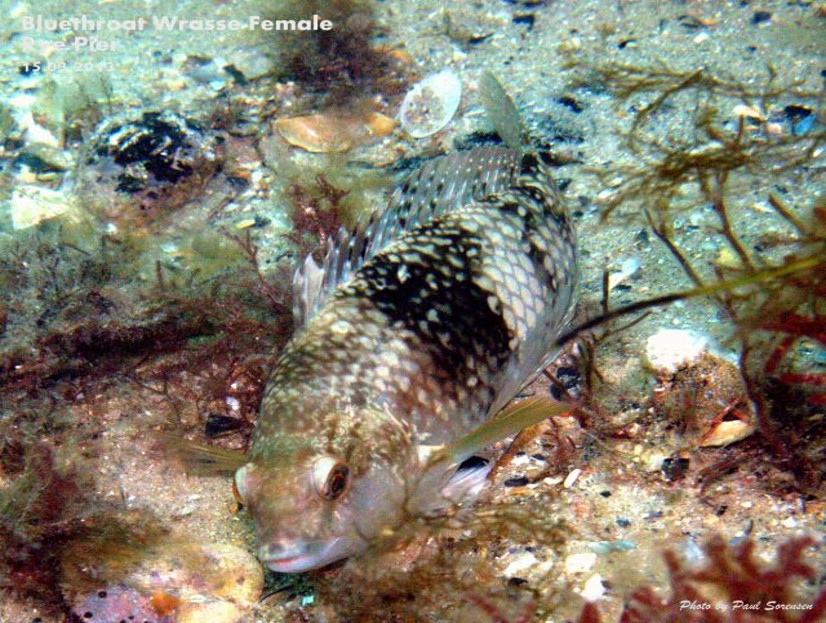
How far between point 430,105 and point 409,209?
3.34m

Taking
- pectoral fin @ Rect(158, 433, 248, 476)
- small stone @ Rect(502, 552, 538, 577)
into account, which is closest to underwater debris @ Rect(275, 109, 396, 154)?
pectoral fin @ Rect(158, 433, 248, 476)

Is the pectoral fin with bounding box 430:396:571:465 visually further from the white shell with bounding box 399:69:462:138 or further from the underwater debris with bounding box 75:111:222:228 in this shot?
the underwater debris with bounding box 75:111:222:228

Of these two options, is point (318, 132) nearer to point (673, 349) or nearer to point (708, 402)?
point (673, 349)

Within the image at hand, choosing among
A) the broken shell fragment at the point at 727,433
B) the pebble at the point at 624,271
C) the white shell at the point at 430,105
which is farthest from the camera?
the white shell at the point at 430,105

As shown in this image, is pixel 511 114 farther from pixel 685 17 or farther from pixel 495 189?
pixel 685 17

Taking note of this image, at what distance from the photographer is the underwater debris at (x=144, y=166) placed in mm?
6363

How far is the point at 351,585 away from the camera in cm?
305

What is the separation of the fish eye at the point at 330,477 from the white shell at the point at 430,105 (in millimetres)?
4843

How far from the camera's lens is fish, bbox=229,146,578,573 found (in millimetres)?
2836

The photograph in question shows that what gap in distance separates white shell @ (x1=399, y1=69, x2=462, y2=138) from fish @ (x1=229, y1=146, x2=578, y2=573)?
2.68m

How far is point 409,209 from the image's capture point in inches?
162

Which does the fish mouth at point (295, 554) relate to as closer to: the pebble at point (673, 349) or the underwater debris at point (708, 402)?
the underwater debris at point (708, 402)

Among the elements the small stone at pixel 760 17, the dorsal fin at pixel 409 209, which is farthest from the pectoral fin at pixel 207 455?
the small stone at pixel 760 17

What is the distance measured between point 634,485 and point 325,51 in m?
6.33
